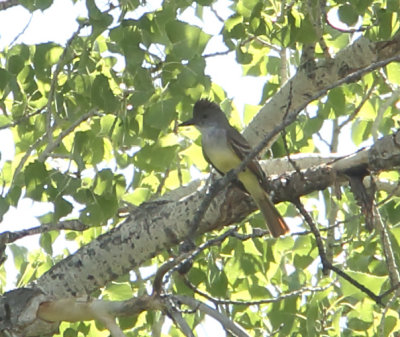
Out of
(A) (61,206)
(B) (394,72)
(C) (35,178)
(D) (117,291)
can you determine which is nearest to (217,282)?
(D) (117,291)

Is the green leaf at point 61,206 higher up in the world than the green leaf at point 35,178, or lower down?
lower down

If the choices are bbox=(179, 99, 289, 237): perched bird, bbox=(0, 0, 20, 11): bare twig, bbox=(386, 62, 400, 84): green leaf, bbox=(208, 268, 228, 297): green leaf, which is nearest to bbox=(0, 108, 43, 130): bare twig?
bbox=(0, 0, 20, 11): bare twig

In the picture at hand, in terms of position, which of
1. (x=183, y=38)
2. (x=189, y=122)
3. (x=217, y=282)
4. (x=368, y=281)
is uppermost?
(x=183, y=38)

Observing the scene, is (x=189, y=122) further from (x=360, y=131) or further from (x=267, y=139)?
(x=267, y=139)

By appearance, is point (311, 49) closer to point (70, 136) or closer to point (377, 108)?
point (377, 108)

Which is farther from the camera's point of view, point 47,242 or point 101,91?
point 47,242

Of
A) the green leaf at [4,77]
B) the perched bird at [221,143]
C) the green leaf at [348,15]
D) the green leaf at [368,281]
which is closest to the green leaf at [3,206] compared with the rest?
the green leaf at [4,77]

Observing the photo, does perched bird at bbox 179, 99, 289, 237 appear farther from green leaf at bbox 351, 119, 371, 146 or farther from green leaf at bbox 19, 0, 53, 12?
green leaf at bbox 19, 0, 53, 12

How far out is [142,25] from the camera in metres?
4.23

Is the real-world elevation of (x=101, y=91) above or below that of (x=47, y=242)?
above

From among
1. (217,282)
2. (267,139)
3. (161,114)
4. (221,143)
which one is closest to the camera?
(267,139)

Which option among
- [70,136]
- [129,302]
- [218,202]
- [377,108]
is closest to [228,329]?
[129,302]

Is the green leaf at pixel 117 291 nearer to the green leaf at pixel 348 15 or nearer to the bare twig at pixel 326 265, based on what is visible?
the bare twig at pixel 326 265

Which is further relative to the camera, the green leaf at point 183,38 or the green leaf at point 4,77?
the green leaf at point 4,77
